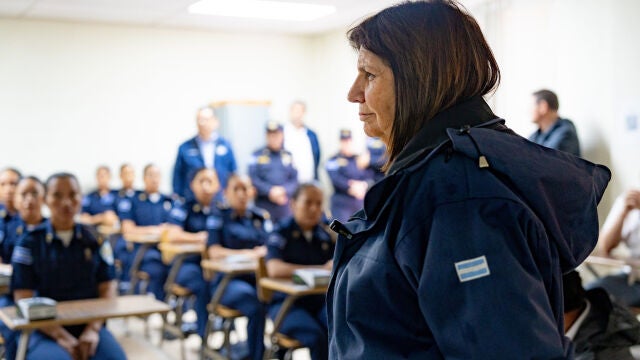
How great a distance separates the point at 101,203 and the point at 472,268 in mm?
8288

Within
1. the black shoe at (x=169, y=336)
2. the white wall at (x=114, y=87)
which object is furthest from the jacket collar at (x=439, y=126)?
the white wall at (x=114, y=87)

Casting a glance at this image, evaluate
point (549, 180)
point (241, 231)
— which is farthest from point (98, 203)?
point (549, 180)

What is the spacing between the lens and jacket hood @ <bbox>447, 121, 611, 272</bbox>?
962 mm

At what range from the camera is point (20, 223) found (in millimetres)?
4973

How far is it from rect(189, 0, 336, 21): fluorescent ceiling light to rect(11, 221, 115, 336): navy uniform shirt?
4661 millimetres

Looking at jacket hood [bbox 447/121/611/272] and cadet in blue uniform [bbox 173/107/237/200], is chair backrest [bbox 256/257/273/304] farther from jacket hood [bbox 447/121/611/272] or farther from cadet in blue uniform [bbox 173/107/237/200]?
cadet in blue uniform [bbox 173/107/237/200]

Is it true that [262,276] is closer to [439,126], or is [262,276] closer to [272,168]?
[439,126]

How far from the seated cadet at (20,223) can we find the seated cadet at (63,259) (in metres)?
0.12

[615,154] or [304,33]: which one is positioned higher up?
[304,33]

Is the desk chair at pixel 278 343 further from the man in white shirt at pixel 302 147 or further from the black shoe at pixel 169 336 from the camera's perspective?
the man in white shirt at pixel 302 147

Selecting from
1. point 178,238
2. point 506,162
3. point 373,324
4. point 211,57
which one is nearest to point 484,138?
point 506,162

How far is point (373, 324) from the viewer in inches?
38.5

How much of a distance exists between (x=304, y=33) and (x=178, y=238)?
5.07 m

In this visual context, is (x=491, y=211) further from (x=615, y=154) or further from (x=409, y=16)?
(x=615, y=154)
